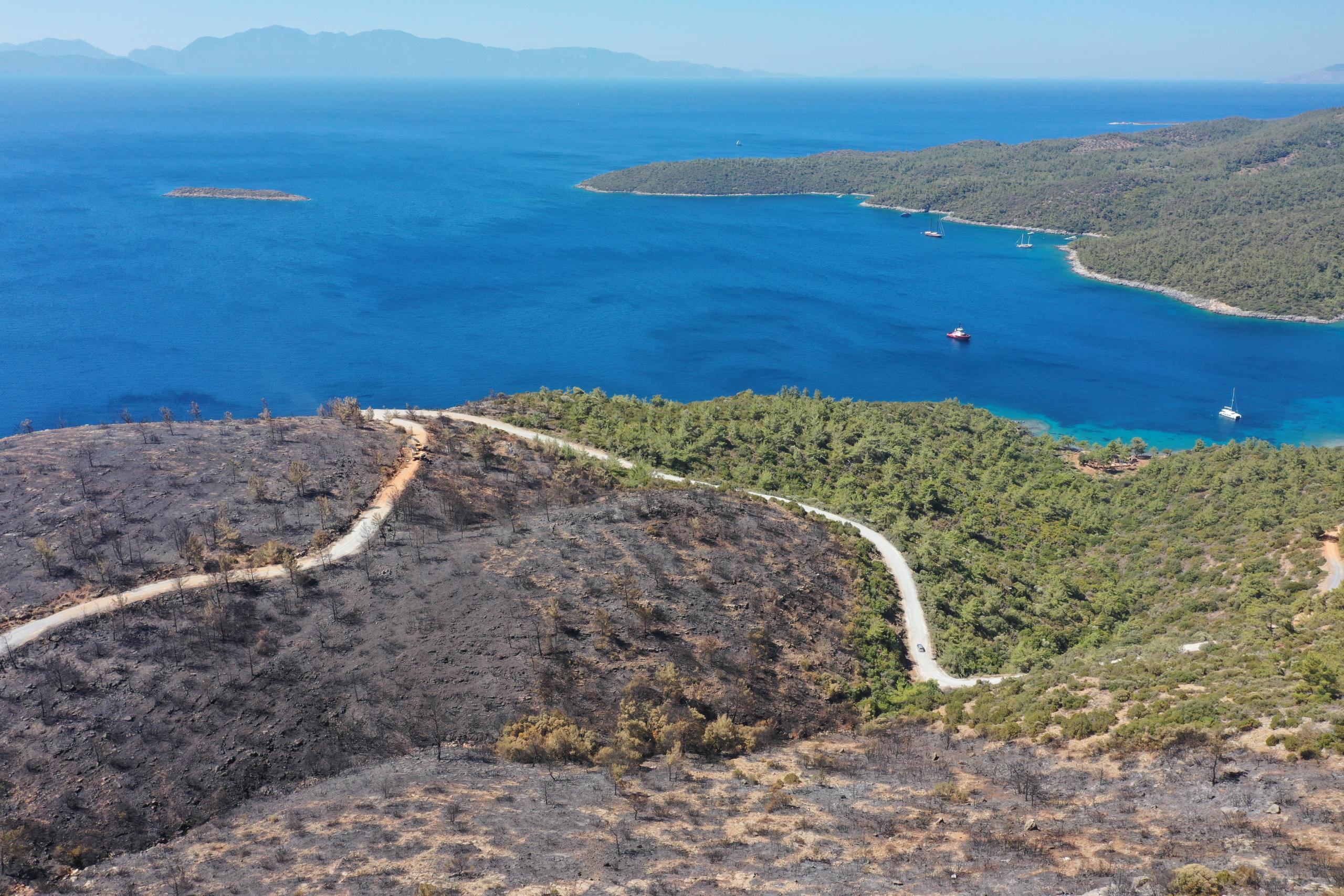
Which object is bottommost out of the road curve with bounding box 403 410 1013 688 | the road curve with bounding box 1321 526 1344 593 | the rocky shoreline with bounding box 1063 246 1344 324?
the road curve with bounding box 403 410 1013 688

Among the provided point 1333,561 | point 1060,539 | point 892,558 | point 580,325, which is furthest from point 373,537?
point 580,325

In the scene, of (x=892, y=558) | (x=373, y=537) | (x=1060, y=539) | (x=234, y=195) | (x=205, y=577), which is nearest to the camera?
(x=205, y=577)

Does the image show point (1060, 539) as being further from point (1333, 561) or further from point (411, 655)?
point (411, 655)

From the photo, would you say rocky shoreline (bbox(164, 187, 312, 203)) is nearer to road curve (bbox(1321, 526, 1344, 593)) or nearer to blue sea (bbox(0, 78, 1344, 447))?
blue sea (bbox(0, 78, 1344, 447))

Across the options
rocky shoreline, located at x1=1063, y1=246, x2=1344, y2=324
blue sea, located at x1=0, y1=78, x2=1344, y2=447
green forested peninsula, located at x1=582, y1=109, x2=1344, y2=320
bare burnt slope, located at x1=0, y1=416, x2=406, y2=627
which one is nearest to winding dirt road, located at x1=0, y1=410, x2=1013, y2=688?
bare burnt slope, located at x1=0, y1=416, x2=406, y2=627

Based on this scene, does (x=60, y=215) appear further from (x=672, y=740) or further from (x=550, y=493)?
(x=672, y=740)
